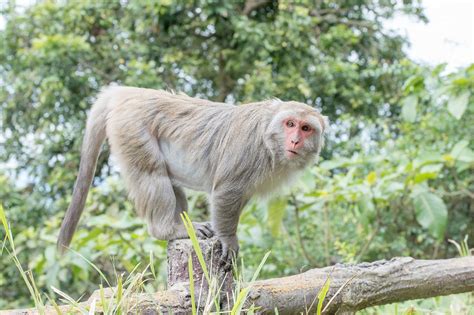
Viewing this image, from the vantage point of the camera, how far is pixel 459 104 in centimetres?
577

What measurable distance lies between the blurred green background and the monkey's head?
2.65 metres

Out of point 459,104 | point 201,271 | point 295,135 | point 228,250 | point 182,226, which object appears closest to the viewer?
A: point 201,271

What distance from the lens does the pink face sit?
4016 millimetres

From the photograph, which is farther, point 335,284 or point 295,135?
point 295,135

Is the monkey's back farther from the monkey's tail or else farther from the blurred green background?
the blurred green background

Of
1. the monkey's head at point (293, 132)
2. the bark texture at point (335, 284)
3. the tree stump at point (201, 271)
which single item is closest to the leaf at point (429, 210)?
the bark texture at point (335, 284)

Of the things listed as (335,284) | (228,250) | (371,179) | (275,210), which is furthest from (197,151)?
(371,179)

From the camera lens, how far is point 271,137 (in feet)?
13.4

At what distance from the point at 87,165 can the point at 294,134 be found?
1.45m

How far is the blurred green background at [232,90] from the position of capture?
310 inches

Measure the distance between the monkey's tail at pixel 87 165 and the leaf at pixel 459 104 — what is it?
9.79ft

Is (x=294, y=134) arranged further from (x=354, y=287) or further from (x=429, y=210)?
(x=429, y=210)

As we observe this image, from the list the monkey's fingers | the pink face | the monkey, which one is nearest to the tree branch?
the monkey

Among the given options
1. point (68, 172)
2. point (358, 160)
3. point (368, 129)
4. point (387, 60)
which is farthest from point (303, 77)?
point (358, 160)
